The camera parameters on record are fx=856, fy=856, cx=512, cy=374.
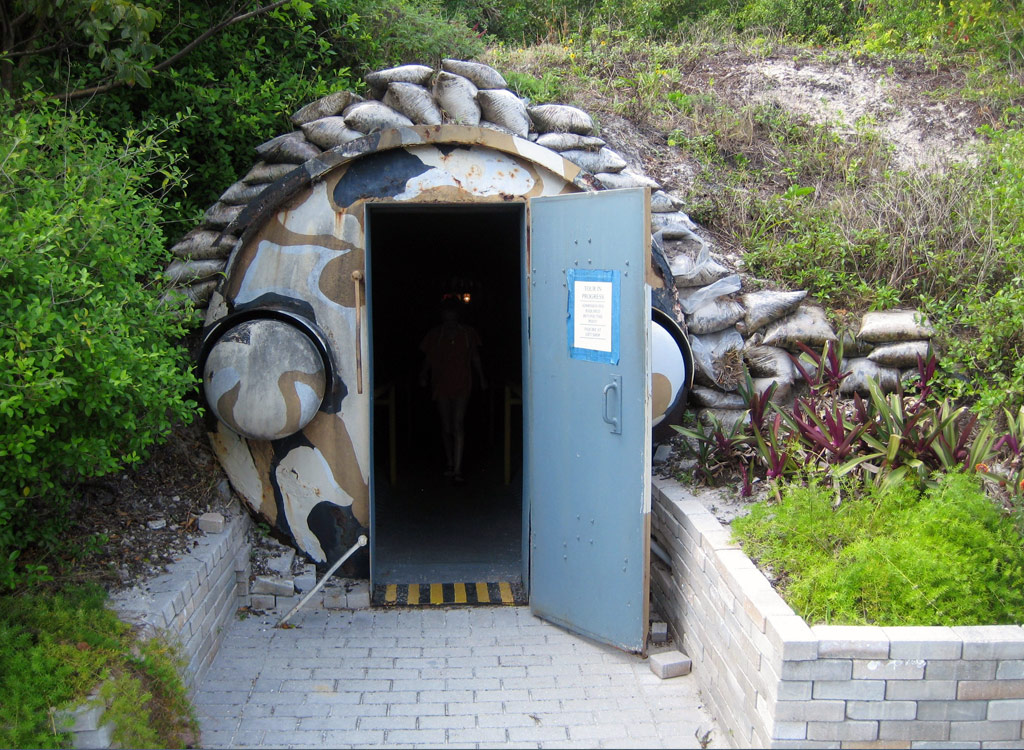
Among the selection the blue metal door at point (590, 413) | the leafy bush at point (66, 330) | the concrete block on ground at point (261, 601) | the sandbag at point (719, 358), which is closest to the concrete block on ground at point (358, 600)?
the concrete block on ground at point (261, 601)

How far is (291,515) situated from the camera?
5.38 metres

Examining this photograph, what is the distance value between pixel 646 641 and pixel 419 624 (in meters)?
1.38

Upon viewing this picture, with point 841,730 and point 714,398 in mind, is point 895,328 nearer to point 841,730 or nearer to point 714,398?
point 714,398

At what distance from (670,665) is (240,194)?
404cm

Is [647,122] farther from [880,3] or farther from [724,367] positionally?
[880,3]

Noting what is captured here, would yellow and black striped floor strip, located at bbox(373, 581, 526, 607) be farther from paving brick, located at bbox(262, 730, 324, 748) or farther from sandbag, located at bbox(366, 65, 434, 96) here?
sandbag, located at bbox(366, 65, 434, 96)

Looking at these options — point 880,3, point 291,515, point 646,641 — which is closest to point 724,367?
point 646,641

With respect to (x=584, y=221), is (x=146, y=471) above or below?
below

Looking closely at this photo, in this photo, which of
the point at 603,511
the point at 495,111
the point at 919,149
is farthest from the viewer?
the point at 919,149

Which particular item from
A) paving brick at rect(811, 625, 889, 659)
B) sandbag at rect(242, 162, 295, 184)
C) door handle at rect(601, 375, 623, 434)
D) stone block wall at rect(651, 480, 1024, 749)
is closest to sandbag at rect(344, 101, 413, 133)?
sandbag at rect(242, 162, 295, 184)

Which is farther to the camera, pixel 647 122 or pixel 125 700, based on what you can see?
pixel 647 122

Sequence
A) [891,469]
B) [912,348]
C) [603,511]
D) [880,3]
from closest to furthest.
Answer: [891,469] < [603,511] < [912,348] < [880,3]

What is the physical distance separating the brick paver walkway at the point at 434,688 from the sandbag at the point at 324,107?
136 inches

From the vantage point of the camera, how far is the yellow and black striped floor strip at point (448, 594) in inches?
210
